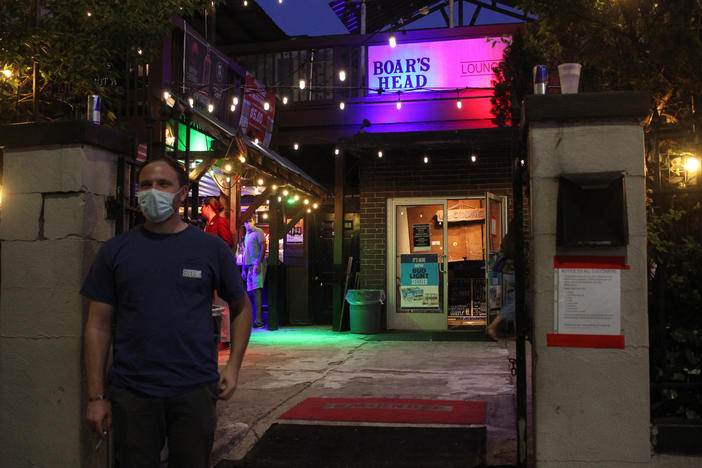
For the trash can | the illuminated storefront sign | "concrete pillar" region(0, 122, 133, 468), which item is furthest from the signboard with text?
"concrete pillar" region(0, 122, 133, 468)

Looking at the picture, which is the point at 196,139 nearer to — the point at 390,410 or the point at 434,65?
the point at 434,65

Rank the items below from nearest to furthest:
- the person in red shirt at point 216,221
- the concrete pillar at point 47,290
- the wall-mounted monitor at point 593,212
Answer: the wall-mounted monitor at point 593,212 < the concrete pillar at point 47,290 < the person in red shirt at point 216,221

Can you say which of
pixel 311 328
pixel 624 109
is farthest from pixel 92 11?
pixel 311 328

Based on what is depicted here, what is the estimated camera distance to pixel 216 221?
9.21 m

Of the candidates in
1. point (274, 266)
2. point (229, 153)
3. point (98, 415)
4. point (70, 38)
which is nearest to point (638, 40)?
point (98, 415)

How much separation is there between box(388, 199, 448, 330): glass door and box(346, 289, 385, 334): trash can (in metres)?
0.42

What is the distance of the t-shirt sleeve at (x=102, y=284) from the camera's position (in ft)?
9.49

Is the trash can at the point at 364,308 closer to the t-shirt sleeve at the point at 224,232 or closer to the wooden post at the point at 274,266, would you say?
the wooden post at the point at 274,266

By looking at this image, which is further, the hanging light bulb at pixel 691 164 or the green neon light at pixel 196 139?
the green neon light at pixel 196 139

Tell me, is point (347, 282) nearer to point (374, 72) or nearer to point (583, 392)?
point (374, 72)

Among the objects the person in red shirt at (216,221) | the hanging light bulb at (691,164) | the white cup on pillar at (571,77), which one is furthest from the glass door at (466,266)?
the white cup on pillar at (571,77)

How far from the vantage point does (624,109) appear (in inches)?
139

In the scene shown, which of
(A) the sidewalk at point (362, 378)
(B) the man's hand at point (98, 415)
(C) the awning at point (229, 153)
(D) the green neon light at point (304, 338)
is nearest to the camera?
(B) the man's hand at point (98, 415)

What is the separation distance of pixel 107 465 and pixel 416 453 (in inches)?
81.3
